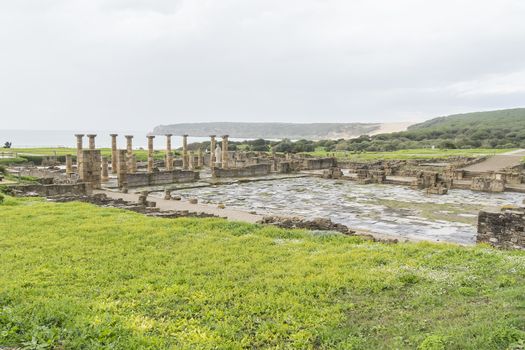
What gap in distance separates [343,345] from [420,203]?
747 inches

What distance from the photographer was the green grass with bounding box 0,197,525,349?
559 centimetres

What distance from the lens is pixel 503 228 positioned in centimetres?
1261

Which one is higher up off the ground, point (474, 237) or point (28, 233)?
point (28, 233)

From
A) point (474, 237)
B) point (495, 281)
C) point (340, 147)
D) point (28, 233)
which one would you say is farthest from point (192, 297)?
point (340, 147)

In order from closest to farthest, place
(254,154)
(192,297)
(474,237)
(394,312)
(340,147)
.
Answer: (394,312)
(192,297)
(474,237)
(254,154)
(340,147)

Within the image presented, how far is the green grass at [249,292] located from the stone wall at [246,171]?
23772 mm

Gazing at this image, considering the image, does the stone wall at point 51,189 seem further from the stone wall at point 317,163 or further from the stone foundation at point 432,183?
the stone wall at point 317,163

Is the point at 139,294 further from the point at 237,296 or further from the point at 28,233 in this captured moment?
the point at 28,233

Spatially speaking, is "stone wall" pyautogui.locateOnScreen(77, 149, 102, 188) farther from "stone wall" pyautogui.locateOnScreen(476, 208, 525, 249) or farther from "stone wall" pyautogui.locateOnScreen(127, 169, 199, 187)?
"stone wall" pyautogui.locateOnScreen(476, 208, 525, 249)

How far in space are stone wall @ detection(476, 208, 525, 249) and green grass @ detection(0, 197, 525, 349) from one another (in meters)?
2.88

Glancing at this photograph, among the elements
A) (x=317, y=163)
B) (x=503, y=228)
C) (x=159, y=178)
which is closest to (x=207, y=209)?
(x=503, y=228)

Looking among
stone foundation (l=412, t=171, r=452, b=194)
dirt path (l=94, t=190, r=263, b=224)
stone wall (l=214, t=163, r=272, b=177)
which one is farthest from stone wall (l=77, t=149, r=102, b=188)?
stone foundation (l=412, t=171, r=452, b=194)

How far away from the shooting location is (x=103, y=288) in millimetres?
7445

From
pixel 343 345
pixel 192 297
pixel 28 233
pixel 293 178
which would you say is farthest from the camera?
pixel 293 178
